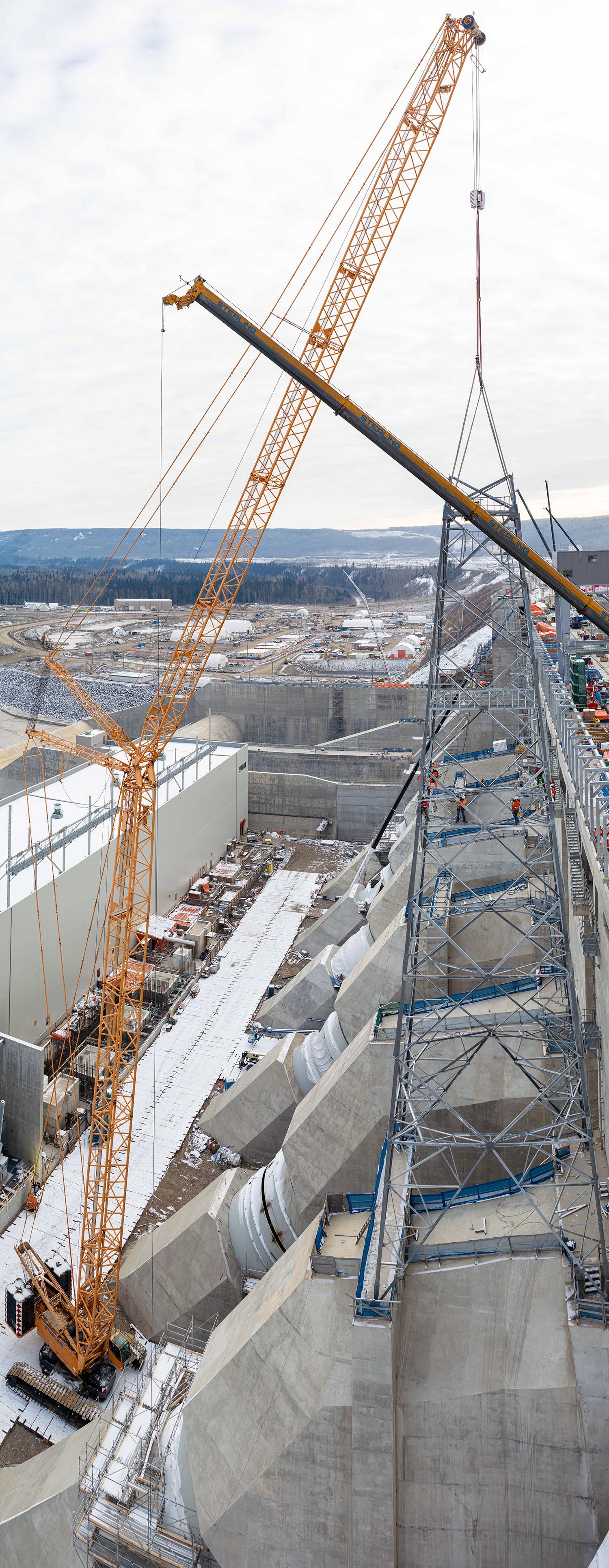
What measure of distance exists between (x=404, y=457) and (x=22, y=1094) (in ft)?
48.7

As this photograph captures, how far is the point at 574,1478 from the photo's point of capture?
970cm

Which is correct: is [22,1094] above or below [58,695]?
below

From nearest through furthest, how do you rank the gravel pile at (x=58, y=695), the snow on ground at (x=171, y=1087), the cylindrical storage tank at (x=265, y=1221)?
the cylindrical storage tank at (x=265, y=1221) → the snow on ground at (x=171, y=1087) → the gravel pile at (x=58, y=695)

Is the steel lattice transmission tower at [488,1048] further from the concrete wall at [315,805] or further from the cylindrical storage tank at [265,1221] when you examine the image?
the concrete wall at [315,805]

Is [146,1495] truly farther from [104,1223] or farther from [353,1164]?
[353,1164]

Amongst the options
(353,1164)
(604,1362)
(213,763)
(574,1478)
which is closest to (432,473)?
(353,1164)

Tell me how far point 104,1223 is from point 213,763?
23.1 m

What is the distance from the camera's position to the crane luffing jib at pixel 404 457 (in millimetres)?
15109

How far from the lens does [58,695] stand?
77938 millimetres

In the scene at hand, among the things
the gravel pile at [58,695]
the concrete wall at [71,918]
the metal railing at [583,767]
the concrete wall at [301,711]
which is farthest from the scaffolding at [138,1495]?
the gravel pile at [58,695]

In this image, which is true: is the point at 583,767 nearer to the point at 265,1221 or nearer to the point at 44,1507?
the point at 265,1221

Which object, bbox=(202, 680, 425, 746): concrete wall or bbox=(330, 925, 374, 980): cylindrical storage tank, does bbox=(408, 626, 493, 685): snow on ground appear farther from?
bbox=(330, 925, 374, 980): cylindrical storage tank

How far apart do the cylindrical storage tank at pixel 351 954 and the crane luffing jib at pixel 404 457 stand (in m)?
9.81

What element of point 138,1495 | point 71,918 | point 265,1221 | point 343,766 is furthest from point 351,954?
point 343,766
